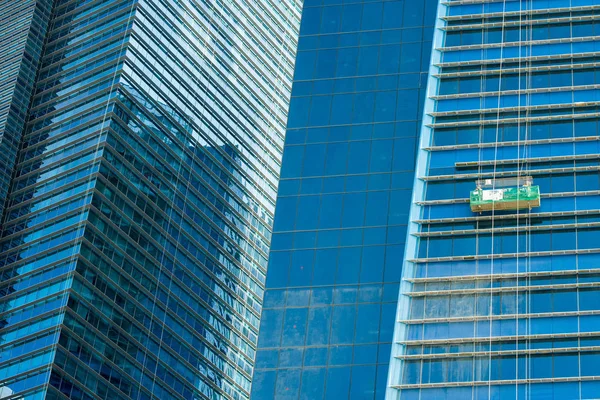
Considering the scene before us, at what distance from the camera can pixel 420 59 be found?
10538 centimetres

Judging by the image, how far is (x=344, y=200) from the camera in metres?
97.9

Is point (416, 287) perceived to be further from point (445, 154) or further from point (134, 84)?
point (134, 84)

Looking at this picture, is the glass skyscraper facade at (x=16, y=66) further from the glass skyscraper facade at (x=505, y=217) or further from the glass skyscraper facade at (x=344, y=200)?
the glass skyscraper facade at (x=505, y=217)

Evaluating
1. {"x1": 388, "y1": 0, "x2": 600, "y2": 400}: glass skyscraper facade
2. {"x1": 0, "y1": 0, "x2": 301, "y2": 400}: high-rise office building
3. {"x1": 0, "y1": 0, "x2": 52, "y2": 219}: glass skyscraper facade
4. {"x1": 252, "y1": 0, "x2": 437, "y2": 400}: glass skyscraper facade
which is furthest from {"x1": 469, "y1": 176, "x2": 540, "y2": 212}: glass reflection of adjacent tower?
{"x1": 0, "y1": 0, "x2": 52, "y2": 219}: glass skyscraper facade

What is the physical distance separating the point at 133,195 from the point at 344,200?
3953 centimetres

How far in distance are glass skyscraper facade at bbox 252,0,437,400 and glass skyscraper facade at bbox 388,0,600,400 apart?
10.2ft

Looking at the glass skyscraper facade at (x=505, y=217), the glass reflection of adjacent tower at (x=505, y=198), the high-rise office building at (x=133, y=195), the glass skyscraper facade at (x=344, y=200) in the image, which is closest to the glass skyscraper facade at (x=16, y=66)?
the high-rise office building at (x=133, y=195)

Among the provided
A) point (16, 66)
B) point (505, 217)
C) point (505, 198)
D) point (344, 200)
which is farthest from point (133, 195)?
point (505, 198)

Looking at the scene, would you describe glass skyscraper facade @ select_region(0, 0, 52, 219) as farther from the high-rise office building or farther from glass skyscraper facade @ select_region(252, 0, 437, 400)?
glass skyscraper facade @ select_region(252, 0, 437, 400)

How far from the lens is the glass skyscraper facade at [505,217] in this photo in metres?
83.9

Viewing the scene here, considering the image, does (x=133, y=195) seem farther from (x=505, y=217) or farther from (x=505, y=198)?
(x=505, y=198)

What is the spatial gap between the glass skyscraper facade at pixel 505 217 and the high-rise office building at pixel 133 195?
4027 cm

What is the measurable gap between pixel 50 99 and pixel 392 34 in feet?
159

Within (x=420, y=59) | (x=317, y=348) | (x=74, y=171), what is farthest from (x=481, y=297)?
(x=74, y=171)
